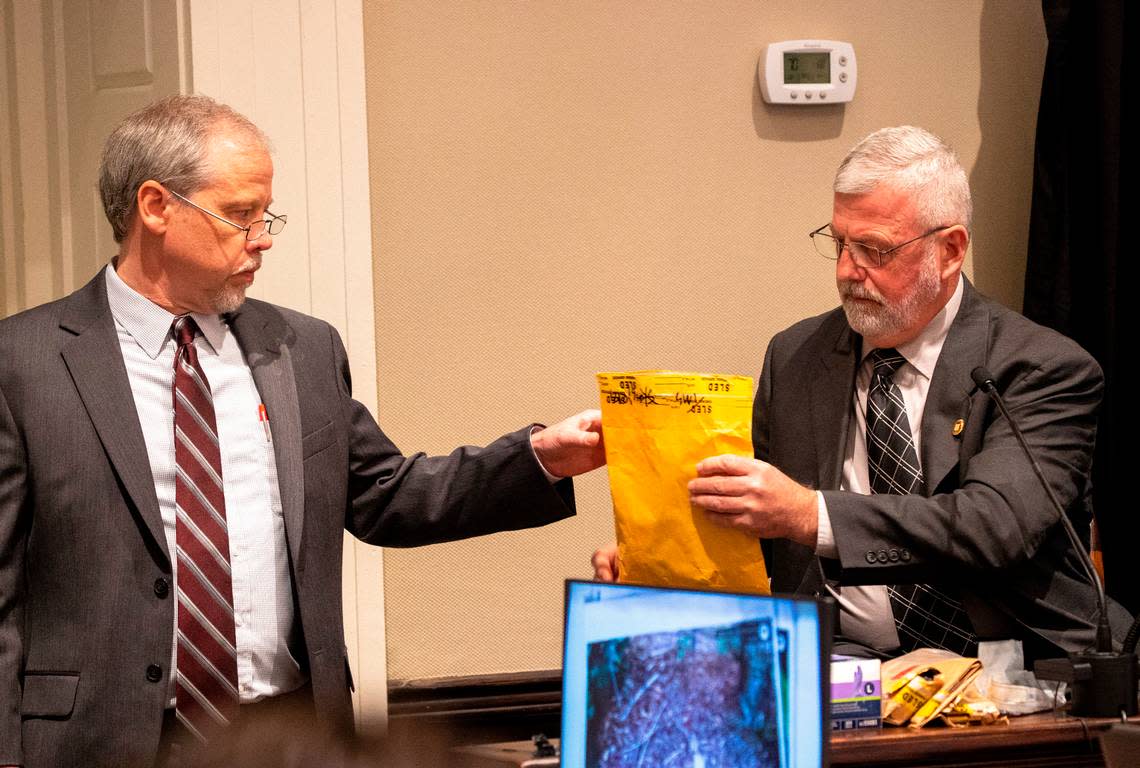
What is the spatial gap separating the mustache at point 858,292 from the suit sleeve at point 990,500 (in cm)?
25

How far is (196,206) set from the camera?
2074 millimetres

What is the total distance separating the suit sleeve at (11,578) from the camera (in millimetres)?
1840

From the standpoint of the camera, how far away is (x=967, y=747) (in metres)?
1.75

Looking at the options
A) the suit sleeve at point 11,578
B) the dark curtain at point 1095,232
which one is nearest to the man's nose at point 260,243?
the suit sleeve at point 11,578

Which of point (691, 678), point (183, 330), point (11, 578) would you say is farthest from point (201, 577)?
point (691, 678)

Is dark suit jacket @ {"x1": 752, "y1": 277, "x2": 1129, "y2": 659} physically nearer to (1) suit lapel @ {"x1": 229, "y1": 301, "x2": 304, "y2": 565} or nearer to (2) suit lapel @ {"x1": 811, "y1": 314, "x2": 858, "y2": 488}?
(2) suit lapel @ {"x1": 811, "y1": 314, "x2": 858, "y2": 488}

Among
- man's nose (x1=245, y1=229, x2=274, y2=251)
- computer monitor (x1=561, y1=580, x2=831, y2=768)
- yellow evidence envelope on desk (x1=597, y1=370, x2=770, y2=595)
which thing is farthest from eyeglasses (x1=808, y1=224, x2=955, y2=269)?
computer monitor (x1=561, y1=580, x2=831, y2=768)

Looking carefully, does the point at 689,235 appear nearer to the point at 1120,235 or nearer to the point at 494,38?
the point at 494,38

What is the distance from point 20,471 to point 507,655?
4.53 feet

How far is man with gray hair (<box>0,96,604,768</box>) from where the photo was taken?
190 centimetres

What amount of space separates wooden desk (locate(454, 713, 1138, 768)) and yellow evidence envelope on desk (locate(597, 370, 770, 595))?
0.26m

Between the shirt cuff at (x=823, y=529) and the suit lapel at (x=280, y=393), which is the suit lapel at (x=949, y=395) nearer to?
the shirt cuff at (x=823, y=529)

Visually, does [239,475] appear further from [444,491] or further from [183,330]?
[444,491]

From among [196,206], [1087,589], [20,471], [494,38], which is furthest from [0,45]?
[1087,589]
